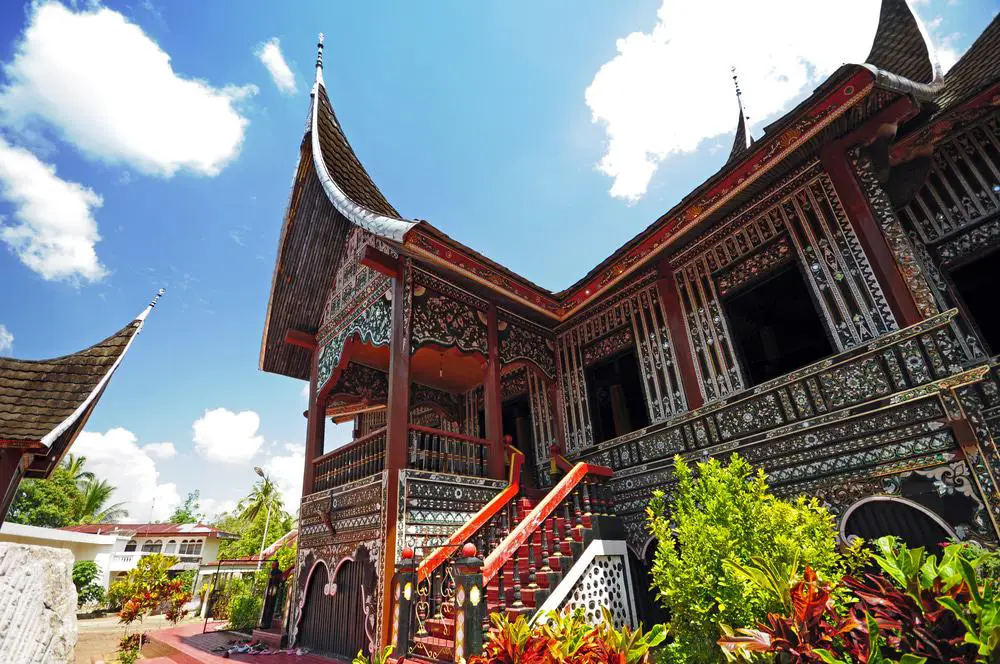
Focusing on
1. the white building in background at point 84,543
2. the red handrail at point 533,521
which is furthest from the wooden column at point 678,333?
the white building in background at point 84,543

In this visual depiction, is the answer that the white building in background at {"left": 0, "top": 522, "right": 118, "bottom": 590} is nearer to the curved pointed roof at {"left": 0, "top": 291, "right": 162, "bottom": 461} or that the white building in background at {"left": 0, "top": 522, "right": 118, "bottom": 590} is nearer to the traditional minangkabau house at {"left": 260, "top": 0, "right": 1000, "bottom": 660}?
the curved pointed roof at {"left": 0, "top": 291, "right": 162, "bottom": 461}

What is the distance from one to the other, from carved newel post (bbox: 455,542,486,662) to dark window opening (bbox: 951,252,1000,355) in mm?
5324

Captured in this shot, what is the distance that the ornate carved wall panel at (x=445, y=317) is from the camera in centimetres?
689

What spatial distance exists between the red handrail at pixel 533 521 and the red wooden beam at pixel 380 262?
372 centimetres

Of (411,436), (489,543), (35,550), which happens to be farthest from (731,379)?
(35,550)

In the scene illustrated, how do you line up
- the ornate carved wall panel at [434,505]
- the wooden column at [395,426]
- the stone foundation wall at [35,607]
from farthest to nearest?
the ornate carved wall panel at [434,505]
the wooden column at [395,426]
the stone foundation wall at [35,607]

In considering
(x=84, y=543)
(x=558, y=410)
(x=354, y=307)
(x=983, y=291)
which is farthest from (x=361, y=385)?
(x=84, y=543)

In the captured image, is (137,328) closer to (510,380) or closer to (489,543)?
(489,543)

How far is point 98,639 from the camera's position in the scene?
45.1 ft

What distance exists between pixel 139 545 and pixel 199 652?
3281 centimetres

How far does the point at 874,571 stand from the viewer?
4133mm

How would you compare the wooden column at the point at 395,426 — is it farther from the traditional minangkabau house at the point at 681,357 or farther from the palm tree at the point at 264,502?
the palm tree at the point at 264,502

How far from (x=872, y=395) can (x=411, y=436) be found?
16.6 feet

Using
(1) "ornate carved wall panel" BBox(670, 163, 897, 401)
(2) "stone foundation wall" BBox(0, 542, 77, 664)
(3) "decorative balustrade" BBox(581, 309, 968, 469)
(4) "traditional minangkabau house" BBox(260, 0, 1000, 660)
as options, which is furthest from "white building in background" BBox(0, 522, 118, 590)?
(1) "ornate carved wall panel" BBox(670, 163, 897, 401)
